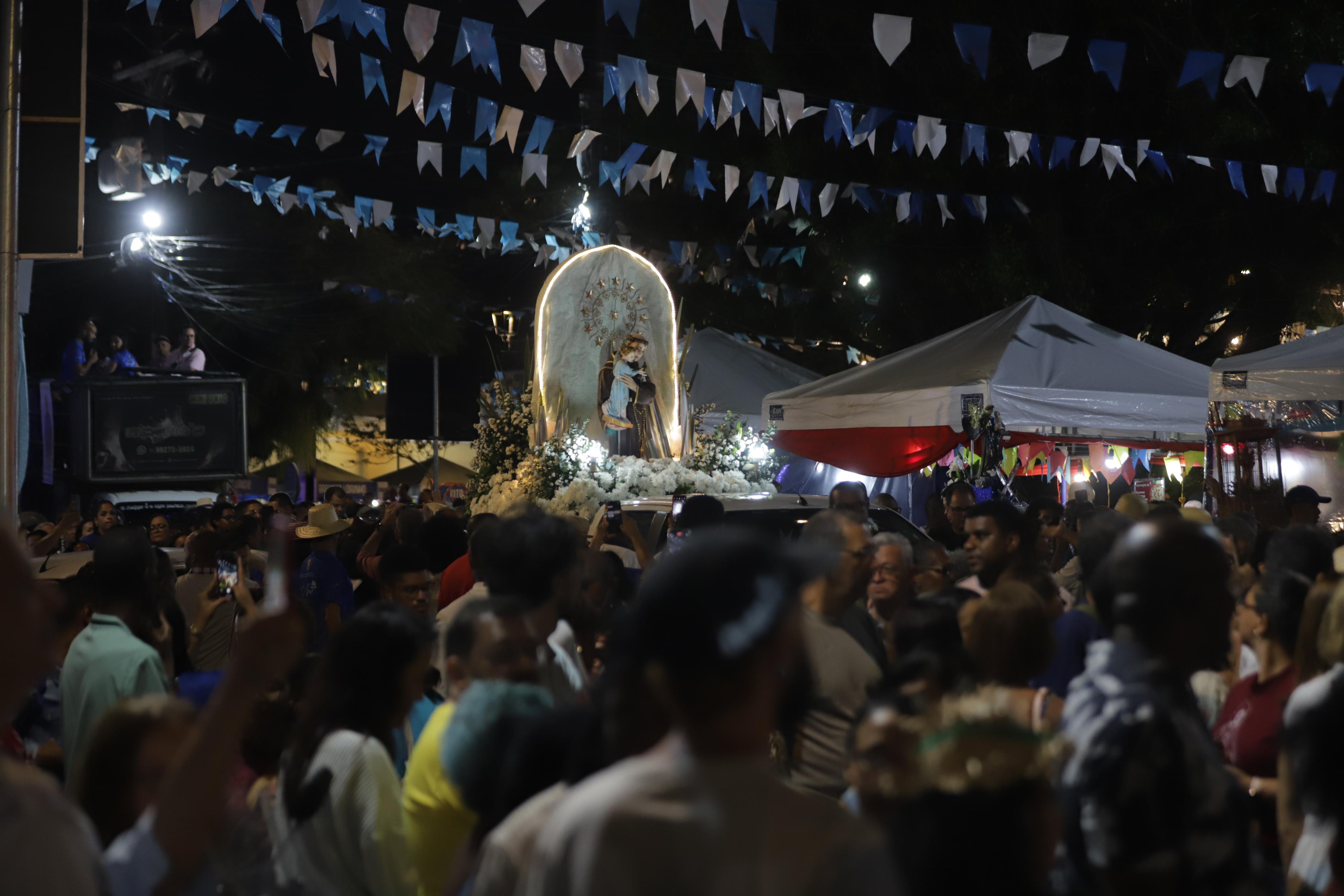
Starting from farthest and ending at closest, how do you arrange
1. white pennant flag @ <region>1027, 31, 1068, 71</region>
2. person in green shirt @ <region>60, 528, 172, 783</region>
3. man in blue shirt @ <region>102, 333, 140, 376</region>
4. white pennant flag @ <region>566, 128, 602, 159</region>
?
1. man in blue shirt @ <region>102, 333, 140, 376</region>
2. white pennant flag @ <region>566, 128, 602, 159</region>
3. white pennant flag @ <region>1027, 31, 1068, 71</region>
4. person in green shirt @ <region>60, 528, 172, 783</region>

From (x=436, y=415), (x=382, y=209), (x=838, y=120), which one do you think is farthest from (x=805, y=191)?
(x=436, y=415)

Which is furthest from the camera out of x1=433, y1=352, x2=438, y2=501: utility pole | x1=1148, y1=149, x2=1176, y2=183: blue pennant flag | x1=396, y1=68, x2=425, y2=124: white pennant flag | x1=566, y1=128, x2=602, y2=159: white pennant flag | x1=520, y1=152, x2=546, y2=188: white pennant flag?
x1=433, y1=352, x2=438, y2=501: utility pole

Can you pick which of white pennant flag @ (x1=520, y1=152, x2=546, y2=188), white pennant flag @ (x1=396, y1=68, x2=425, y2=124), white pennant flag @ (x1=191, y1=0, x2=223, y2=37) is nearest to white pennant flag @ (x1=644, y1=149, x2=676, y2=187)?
white pennant flag @ (x1=520, y1=152, x2=546, y2=188)

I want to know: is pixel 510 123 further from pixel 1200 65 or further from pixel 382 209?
pixel 1200 65

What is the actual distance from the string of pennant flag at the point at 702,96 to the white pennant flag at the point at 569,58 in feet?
0.04

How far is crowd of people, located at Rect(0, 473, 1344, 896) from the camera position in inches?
69.5

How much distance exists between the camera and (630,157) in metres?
13.9

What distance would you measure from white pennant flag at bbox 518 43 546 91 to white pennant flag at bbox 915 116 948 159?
11.5 ft

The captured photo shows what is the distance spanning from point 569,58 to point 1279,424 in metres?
6.49

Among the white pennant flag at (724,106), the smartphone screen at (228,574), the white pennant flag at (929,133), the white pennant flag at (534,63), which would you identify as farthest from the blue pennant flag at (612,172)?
the smartphone screen at (228,574)

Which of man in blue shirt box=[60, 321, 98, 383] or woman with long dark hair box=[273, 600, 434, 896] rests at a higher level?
man in blue shirt box=[60, 321, 98, 383]

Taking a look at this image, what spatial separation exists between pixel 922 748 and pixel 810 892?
1.60 ft

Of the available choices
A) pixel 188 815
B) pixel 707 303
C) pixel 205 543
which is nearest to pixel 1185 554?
pixel 188 815

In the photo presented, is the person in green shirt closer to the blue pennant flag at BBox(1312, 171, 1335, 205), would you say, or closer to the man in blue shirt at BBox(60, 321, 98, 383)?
the blue pennant flag at BBox(1312, 171, 1335, 205)
